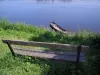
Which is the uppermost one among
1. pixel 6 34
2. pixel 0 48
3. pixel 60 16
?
pixel 0 48

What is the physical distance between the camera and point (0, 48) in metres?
6.79

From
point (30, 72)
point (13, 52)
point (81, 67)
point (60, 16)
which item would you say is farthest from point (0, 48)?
point (60, 16)

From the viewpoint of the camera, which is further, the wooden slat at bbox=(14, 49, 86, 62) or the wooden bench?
the wooden slat at bbox=(14, 49, 86, 62)

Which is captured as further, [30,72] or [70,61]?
[70,61]

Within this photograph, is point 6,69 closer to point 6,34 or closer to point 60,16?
point 6,34

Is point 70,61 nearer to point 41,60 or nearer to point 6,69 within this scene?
point 41,60

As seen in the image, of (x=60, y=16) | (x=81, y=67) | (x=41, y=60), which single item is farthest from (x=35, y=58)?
(x=60, y=16)

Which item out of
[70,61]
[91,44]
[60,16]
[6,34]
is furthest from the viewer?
[60,16]

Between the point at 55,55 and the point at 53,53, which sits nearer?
the point at 55,55

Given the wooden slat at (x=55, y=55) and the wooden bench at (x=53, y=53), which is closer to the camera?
the wooden bench at (x=53, y=53)

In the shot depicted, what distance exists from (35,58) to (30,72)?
29.9 inches

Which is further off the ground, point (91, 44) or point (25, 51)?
point (25, 51)

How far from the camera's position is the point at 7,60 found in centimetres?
543

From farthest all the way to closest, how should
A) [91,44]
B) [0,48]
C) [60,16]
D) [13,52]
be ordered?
[60,16] → [91,44] → [0,48] → [13,52]
